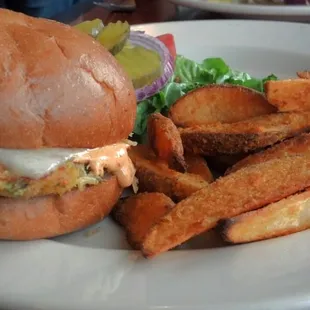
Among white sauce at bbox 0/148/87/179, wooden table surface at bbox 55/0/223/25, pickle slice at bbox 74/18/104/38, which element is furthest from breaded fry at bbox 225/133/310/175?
wooden table surface at bbox 55/0/223/25

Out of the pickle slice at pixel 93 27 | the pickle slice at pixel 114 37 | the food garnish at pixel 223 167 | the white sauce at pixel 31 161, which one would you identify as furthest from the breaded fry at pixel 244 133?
the pickle slice at pixel 93 27

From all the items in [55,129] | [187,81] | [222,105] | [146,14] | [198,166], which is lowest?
[146,14]

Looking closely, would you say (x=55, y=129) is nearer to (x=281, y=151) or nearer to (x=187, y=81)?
(x=281, y=151)

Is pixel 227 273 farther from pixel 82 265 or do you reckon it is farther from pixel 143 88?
pixel 143 88

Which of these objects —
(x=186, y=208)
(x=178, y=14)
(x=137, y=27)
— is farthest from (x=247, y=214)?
(x=178, y=14)

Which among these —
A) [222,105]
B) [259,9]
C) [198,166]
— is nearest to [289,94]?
[222,105]

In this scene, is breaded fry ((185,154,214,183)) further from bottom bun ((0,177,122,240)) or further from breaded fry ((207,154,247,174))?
bottom bun ((0,177,122,240))
